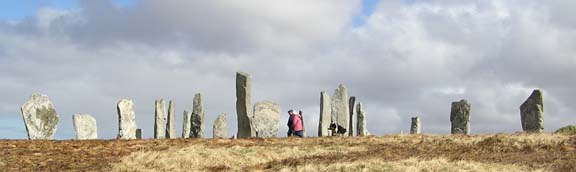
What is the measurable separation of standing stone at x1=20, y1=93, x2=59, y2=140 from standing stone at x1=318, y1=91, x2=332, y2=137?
11044mm

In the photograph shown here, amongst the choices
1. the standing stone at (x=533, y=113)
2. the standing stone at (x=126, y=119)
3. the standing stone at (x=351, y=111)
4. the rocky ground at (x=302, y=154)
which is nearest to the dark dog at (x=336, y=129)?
the standing stone at (x=351, y=111)

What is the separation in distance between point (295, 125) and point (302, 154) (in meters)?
9.15

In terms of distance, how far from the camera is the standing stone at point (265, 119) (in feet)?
104

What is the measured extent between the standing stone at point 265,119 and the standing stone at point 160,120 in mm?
7782

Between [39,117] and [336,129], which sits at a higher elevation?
[39,117]

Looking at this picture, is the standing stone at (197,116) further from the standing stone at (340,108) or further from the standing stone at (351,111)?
the standing stone at (351,111)

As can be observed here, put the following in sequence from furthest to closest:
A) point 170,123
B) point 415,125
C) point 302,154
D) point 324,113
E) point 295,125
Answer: point 170,123 < point 415,125 < point 324,113 < point 295,125 < point 302,154

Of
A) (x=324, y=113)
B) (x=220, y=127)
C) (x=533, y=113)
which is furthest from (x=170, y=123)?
(x=533, y=113)

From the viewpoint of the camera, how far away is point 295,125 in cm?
3070

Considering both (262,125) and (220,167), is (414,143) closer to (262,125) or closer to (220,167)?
(220,167)

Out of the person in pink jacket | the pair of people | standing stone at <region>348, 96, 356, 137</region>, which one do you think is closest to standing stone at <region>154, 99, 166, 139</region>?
standing stone at <region>348, 96, 356, 137</region>

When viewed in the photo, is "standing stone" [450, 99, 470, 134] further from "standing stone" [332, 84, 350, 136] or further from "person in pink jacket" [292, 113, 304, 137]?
"person in pink jacket" [292, 113, 304, 137]

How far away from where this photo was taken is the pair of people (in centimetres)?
3073

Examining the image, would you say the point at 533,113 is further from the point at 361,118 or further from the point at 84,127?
the point at 84,127
